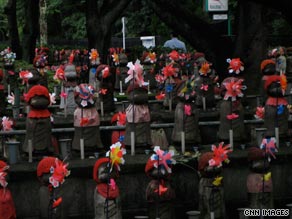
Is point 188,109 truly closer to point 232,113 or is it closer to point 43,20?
point 232,113

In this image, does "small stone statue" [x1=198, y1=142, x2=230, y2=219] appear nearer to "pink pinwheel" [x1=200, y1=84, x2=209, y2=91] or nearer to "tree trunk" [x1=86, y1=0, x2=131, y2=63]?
"pink pinwheel" [x1=200, y1=84, x2=209, y2=91]

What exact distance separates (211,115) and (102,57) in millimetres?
5814

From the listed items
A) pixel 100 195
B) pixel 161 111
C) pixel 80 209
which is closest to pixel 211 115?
pixel 161 111

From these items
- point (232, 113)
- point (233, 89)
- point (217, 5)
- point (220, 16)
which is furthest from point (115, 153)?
point (217, 5)

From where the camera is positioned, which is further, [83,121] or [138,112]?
[83,121]

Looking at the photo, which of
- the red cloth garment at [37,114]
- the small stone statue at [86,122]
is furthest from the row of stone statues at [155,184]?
the small stone statue at [86,122]

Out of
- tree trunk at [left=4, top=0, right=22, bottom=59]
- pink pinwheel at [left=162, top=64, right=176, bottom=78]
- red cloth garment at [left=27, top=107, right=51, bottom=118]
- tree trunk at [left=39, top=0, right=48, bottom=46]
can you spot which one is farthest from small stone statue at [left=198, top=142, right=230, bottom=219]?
tree trunk at [left=39, top=0, right=48, bottom=46]

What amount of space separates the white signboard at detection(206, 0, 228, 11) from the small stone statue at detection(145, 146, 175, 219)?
952 cm

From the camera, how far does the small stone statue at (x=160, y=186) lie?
27.7 feet

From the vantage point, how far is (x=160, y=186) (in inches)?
341

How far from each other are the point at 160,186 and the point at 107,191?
0.63m

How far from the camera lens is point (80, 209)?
9.72 m

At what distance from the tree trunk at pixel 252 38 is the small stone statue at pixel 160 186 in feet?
23.5

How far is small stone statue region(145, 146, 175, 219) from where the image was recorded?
8.43 m
